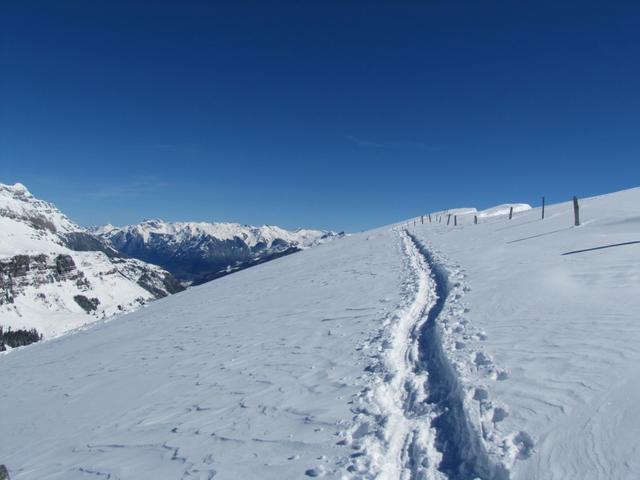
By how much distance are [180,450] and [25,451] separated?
5.78 metres

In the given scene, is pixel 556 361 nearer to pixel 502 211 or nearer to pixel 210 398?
pixel 210 398

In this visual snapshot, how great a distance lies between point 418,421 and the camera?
7.09m

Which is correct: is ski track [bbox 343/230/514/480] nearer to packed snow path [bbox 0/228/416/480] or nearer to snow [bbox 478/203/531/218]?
packed snow path [bbox 0/228/416/480]

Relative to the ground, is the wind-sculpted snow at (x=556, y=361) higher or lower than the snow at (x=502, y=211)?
lower

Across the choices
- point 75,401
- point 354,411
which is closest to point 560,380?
point 354,411

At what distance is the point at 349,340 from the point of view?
499 inches

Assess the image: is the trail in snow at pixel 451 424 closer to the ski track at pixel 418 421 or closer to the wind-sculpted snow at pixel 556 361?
the ski track at pixel 418 421

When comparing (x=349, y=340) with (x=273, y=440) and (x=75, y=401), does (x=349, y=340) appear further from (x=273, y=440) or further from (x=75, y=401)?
(x=75, y=401)

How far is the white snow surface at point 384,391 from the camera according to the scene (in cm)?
604

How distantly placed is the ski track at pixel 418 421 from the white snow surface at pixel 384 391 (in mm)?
32

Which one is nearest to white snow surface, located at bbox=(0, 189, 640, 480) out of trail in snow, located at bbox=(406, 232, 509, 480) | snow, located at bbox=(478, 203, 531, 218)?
trail in snow, located at bbox=(406, 232, 509, 480)

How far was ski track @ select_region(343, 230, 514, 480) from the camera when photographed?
5849mm

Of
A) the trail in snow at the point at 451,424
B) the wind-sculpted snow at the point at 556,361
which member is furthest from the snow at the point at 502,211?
the trail in snow at the point at 451,424

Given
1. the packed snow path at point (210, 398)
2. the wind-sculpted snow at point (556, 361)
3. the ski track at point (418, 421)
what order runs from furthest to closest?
1. the packed snow path at point (210, 398)
2. the ski track at point (418, 421)
3. the wind-sculpted snow at point (556, 361)
